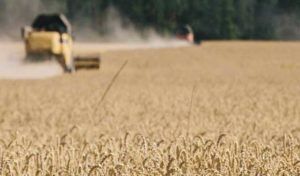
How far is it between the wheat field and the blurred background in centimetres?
6734

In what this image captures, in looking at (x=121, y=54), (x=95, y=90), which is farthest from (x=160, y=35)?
(x=95, y=90)

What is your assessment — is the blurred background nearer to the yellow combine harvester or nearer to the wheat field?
the yellow combine harvester

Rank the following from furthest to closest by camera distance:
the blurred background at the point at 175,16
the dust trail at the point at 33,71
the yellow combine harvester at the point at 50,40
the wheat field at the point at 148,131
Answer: the blurred background at the point at 175,16 → the yellow combine harvester at the point at 50,40 → the dust trail at the point at 33,71 → the wheat field at the point at 148,131

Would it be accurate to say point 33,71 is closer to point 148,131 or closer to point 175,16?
point 148,131

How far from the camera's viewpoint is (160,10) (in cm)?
10025

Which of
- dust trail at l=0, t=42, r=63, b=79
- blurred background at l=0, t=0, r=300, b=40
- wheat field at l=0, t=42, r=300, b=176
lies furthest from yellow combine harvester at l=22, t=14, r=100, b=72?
blurred background at l=0, t=0, r=300, b=40

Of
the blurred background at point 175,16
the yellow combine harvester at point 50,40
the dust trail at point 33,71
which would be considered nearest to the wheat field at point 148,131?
the yellow combine harvester at point 50,40

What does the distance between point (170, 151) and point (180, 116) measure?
7.20 meters

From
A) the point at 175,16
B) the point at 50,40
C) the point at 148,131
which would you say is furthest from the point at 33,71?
the point at 175,16

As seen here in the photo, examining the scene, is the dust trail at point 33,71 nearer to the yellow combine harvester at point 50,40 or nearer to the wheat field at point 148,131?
the yellow combine harvester at point 50,40

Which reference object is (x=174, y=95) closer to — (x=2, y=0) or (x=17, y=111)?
(x=17, y=111)

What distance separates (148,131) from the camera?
10539mm

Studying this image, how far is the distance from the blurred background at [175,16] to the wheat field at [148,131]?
67.3 meters

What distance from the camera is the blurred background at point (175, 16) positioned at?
96875 mm
